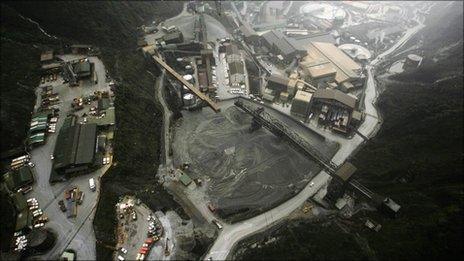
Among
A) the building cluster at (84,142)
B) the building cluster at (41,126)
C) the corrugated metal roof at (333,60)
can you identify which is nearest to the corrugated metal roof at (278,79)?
the corrugated metal roof at (333,60)

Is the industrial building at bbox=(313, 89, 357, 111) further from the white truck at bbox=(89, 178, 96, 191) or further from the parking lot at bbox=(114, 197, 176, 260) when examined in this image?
the white truck at bbox=(89, 178, 96, 191)

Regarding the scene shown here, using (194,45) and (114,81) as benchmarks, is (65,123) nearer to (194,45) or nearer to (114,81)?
(114,81)

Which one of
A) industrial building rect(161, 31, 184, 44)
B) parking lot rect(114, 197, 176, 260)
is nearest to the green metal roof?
parking lot rect(114, 197, 176, 260)

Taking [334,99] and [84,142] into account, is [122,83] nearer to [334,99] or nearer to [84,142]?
[84,142]

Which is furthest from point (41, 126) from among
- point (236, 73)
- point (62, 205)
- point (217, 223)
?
point (236, 73)

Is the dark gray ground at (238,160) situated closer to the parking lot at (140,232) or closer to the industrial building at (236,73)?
the industrial building at (236,73)

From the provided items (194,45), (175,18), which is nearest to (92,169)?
(194,45)
